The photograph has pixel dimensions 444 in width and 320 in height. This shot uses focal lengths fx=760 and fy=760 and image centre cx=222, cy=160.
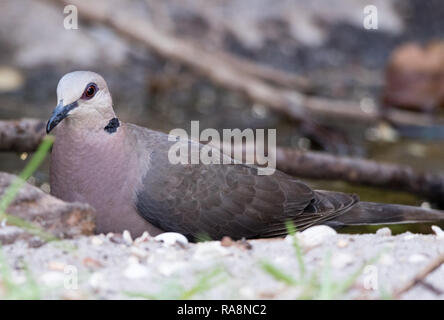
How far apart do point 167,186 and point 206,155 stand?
0.98ft

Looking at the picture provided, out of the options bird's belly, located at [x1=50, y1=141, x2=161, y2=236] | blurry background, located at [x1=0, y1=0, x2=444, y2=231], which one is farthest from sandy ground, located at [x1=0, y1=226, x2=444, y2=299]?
blurry background, located at [x1=0, y1=0, x2=444, y2=231]

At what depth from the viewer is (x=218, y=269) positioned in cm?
286

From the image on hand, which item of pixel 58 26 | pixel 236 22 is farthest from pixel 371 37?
pixel 58 26

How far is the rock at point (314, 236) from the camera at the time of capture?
3338 millimetres

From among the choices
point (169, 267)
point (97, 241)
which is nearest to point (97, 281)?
point (169, 267)

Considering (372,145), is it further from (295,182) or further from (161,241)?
(161,241)

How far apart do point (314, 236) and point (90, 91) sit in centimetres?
130

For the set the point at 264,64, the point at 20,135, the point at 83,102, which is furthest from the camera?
the point at 264,64

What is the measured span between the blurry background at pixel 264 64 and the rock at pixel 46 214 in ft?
8.56

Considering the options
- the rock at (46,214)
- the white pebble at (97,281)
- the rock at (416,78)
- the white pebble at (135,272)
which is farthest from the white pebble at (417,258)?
the rock at (416,78)

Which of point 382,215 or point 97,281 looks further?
point 382,215

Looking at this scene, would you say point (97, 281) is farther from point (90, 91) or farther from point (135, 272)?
point (90, 91)

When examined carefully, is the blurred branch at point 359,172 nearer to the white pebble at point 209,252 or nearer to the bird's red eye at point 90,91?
the bird's red eye at point 90,91

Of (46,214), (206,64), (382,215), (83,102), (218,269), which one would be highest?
(206,64)
